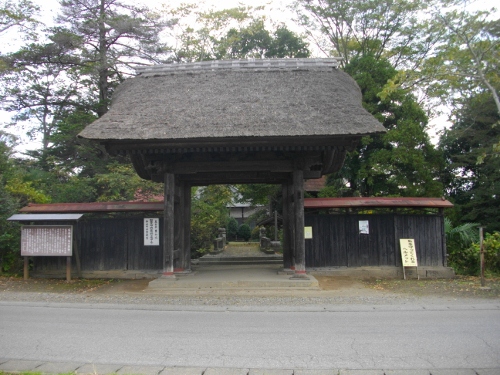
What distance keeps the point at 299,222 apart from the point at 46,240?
A: 7.73m

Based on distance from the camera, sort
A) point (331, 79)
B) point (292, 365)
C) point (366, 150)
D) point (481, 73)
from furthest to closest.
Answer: point (366, 150) < point (331, 79) < point (481, 73) < point (292, 365)

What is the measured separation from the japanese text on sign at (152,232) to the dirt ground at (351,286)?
1.28 m

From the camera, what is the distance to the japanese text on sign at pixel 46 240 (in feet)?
40.5

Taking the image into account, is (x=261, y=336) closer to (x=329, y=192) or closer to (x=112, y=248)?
(x=112, y=248)

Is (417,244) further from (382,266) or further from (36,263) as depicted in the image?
(36,263)

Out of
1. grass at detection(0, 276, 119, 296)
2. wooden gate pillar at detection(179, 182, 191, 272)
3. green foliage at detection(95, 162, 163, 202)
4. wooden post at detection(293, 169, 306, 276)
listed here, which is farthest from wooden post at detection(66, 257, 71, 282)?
wooden post at detection(293, 169, 306, 276)

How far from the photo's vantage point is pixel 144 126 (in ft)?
35.6

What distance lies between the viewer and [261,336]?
21.2 feet

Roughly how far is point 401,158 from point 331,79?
247 inches

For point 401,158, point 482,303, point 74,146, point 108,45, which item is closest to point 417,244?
point 482,303

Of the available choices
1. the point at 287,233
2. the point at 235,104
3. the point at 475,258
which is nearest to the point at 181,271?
the point at 287,233

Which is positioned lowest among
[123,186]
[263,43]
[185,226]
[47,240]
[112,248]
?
[112,248]

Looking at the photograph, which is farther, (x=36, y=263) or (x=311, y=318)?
(x=36, y=263)

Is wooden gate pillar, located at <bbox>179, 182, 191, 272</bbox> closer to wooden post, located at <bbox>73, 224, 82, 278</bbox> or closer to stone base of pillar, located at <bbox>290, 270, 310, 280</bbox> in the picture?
wooden post, located at <bbox>73, 224, 82, 278</bbox>
